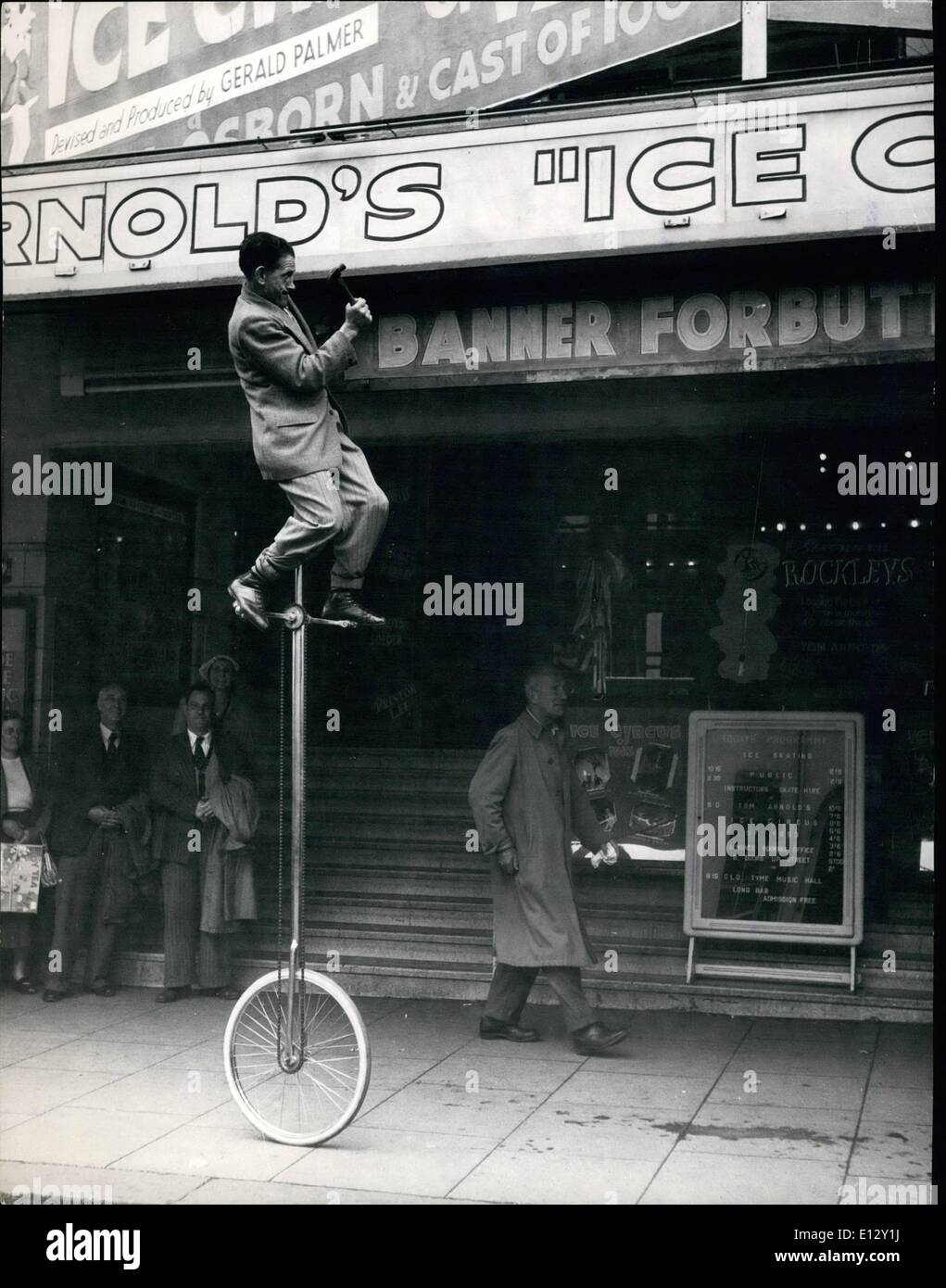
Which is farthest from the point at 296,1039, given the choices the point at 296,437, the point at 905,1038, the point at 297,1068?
the point at 905,1038

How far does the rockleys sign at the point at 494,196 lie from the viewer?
19.0ft

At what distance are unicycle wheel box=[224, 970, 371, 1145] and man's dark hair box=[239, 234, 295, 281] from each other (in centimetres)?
270

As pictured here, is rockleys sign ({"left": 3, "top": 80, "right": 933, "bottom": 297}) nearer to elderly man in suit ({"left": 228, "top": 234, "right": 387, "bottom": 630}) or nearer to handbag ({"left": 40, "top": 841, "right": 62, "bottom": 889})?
elderly man in suit ({"left": 228, "top": 234, "right": 387, "bottom": 630})

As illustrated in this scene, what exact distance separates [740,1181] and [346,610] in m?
2.61

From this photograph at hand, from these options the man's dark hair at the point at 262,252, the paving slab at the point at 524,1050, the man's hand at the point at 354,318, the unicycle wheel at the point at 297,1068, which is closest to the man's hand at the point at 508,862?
the paving slab at the point at 524,1050

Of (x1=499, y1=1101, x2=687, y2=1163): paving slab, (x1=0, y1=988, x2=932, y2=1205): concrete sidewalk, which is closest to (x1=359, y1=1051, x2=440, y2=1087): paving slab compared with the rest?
(x1=0, y1=988, x2=932, y2=1205): concrete sidewalk

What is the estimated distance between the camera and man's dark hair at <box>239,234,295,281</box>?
16.4 ft

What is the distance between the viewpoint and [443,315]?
6.47 meters

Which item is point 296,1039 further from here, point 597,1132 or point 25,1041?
point 25,1041
